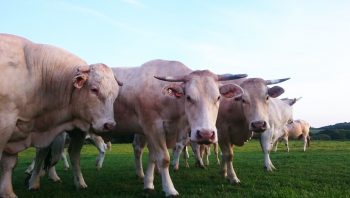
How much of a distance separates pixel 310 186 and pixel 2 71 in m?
6.89

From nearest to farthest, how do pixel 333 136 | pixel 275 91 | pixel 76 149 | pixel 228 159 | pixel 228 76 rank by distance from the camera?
1. pixel 228 76
2. pixel 76 149
3. pixel 228 159
4. pixel 275 91
5. pixel 333 136

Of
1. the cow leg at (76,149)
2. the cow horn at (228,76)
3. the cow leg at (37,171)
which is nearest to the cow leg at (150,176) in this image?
the cow leg at (76,149)

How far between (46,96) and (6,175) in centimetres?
177

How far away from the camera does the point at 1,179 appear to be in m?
8.40

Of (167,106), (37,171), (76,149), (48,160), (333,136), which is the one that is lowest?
(333,136)

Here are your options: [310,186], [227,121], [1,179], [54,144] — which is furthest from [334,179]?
[1,179]

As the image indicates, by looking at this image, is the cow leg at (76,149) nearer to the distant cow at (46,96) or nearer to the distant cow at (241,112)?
the distant cow at (46,96)

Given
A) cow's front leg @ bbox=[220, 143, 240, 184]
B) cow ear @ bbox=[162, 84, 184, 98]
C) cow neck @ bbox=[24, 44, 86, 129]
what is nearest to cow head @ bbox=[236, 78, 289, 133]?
cow's front leg @ bbox=[220, 143, 240, 184]

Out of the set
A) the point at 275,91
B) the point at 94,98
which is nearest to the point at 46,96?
the point at 94,98

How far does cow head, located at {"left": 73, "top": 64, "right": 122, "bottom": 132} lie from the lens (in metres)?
8.24

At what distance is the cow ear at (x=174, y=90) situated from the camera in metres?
8.47

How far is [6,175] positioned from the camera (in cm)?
841

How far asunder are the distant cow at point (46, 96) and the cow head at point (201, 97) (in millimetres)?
1368

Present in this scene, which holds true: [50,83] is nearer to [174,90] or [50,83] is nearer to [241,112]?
[174,90]
